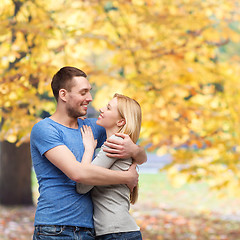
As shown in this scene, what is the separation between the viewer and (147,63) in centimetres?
634

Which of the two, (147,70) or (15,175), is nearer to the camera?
(147,70)

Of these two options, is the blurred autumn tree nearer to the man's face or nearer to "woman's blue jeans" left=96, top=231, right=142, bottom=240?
the man's face

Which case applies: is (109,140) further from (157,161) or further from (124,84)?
(157,161)

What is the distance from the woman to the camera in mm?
2514

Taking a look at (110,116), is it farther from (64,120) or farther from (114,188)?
(114,188)

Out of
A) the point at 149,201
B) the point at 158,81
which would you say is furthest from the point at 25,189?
the point at 158,81

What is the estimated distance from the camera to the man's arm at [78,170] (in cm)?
239

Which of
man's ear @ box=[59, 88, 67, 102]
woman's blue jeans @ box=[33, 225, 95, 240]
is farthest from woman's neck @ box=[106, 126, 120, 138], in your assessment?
woman's blue jeans @ box=[33, 225, 95, 240]

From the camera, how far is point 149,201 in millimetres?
12102

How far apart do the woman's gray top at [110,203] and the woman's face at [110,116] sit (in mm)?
122

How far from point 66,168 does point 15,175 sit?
7.32 metres

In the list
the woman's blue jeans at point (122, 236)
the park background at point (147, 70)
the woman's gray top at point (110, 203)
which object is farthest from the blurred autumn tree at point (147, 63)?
the woman's blue jeans at point (122, 236)

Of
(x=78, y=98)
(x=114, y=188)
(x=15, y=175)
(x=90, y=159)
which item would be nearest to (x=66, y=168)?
(x=90, y=159)

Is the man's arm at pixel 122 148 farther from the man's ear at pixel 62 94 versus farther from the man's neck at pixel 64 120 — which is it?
the man's ear at pixel 62 94
